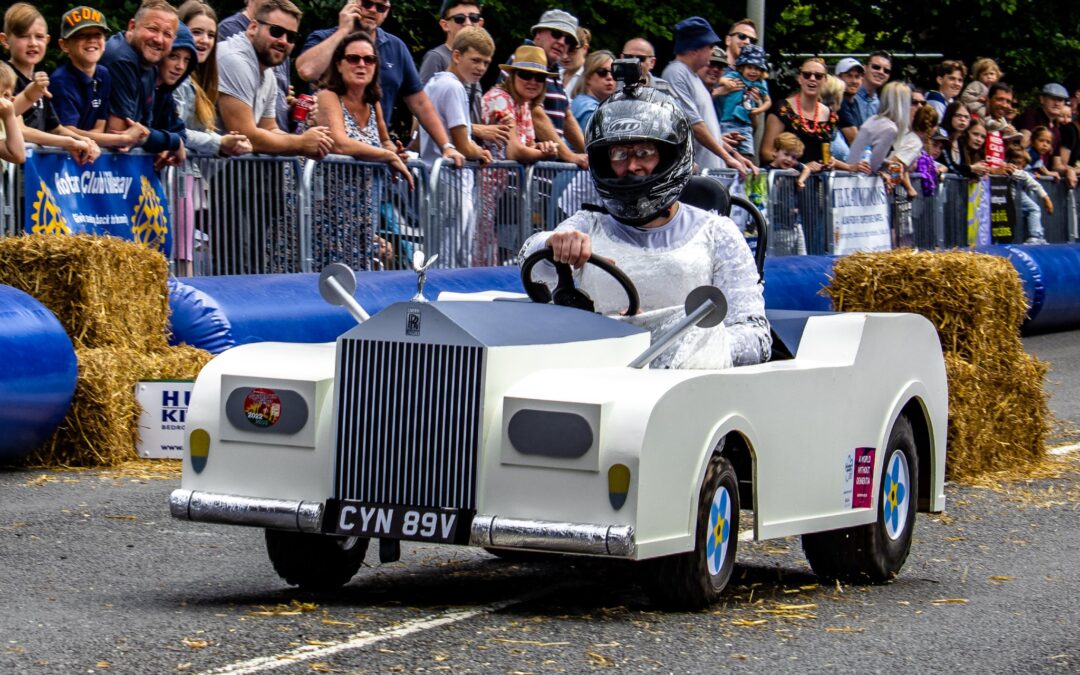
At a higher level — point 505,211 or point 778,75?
point 778,75

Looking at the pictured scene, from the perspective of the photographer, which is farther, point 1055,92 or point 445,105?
point 1055,92

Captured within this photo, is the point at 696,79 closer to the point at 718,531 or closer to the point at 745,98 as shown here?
the point at 745,98

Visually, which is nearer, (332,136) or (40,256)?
(40,256)

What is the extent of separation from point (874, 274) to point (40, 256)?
16.1 ft

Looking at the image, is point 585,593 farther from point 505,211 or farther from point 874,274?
point 505,211

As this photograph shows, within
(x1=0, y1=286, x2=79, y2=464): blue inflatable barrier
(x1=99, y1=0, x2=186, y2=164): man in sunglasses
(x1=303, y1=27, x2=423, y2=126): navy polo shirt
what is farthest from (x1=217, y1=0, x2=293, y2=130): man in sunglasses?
(x1=0, y1=286, x2=79, y2=464): blue inflatable barrier

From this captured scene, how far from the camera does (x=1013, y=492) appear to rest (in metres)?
10.7

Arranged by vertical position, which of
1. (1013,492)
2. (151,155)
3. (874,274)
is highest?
(151,155)

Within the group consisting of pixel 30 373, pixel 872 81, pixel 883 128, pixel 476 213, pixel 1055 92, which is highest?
pixel 1055 92

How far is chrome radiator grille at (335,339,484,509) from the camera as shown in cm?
642

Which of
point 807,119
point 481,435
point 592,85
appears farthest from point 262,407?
point 807,119

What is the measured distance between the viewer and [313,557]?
23.2 feet

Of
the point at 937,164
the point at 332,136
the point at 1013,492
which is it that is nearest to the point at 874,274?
the point at 1013,492

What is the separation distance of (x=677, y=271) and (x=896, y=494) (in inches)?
53.0
